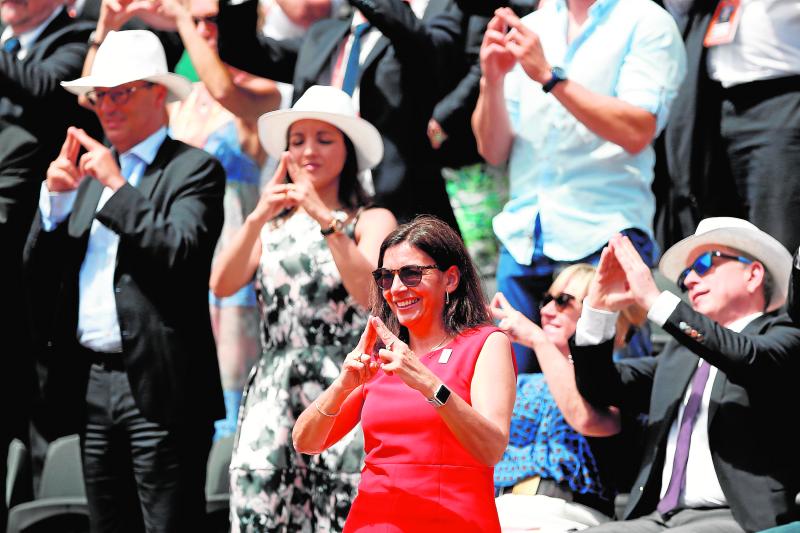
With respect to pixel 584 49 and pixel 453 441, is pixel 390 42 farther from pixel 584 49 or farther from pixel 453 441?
pixel 453 441

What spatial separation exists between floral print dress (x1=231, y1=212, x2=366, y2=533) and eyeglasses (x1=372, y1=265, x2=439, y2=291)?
3.66 feet

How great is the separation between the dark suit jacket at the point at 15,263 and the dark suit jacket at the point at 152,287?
2.01ft

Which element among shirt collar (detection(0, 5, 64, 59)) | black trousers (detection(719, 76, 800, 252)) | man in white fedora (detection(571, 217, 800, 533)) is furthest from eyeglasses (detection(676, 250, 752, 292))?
shirt collar (detection(0, 5, 64, 59))

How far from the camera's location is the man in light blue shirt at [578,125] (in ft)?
18.4

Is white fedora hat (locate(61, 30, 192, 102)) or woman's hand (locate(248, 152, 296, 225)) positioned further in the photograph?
white fedora hat (locate(61, 30, 192, 102))

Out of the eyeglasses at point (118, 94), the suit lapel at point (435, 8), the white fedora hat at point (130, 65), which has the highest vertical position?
the suit lapel at point (435, 8)

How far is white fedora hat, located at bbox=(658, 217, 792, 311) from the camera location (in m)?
5.11

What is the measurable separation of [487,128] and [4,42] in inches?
107

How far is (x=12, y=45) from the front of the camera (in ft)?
23.0

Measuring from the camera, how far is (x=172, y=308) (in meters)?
5.39

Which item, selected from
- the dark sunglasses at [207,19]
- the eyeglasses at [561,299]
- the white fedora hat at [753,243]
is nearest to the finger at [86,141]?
the dark sunglasses at [207,19]

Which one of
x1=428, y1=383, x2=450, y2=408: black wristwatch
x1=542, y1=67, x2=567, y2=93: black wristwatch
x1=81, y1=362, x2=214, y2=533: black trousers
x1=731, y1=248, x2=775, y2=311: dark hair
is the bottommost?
x1=81, y1=362, x2=214, y2=533: black trousers

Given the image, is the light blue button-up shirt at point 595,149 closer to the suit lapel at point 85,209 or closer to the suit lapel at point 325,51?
the suit lapel at point 325,51

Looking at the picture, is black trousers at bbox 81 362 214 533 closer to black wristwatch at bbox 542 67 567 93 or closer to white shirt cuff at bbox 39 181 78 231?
white shirt cuff at bbox 39 181 78 231
